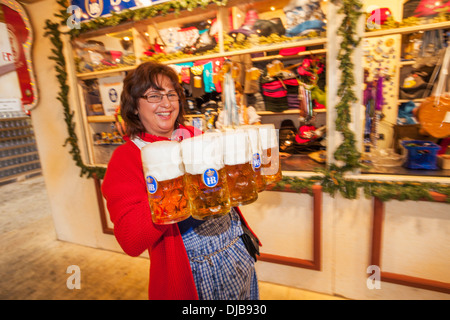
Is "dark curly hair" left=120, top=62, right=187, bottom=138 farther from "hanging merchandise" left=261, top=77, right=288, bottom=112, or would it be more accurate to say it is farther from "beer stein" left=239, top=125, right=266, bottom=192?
"hanging merchandise" left=261, top=77, right=288, bottom=112

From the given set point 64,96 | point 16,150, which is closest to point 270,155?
point 64,96

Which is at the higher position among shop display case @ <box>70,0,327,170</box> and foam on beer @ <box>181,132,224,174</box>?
shop display case @ <box>70,0,327,170</box>

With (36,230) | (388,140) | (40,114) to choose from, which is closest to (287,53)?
(388,140)

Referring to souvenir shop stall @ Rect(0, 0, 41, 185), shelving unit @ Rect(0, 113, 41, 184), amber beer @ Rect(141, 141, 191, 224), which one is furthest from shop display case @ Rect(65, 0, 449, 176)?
shelving unit @ Rect(0, 113, 41, 184)

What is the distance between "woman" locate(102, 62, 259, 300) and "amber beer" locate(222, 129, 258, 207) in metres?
0.31

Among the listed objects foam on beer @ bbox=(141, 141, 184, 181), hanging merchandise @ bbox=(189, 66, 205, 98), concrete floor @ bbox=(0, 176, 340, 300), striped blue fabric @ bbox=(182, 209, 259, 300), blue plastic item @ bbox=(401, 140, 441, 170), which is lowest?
concrete floor @ bbox=(0, 176, 340, 300)

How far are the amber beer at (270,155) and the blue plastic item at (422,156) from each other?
133 centimetres

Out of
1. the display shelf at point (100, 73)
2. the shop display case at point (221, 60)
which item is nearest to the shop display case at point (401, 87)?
the shop display case at point (221, 60)

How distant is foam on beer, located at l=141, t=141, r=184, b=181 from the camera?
721mm

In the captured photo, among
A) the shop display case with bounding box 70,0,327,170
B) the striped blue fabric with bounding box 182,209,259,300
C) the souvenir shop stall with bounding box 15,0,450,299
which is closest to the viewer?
the striped blue fabric with bounding box 182,209,259,300

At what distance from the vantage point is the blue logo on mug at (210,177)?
74cm
